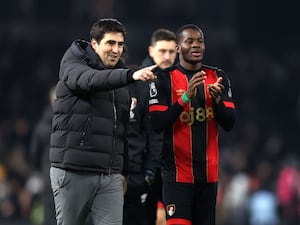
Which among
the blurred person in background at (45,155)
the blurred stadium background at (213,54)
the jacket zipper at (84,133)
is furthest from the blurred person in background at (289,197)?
the jacket zipper at (84,133)

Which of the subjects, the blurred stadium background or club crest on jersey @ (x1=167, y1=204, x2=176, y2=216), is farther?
the blurred stadium background

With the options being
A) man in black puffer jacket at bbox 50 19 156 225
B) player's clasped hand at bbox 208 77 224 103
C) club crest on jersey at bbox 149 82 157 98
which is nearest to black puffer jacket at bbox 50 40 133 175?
man in black puffer jacket at bbox 50 19 156 225

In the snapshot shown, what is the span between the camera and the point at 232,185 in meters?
17.2

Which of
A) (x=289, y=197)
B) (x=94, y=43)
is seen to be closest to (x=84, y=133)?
(x=94, y=43)

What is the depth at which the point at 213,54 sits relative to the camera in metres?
21.4

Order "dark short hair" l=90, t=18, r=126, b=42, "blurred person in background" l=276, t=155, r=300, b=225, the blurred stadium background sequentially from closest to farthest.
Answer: "dark short hair" l=90, t=18, r=126, b=42 < "blurred person in background" l=276, t=155, r=300, b=225 < the blurred stadium background

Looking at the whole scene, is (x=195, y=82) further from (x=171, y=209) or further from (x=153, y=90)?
(x=171, y=209)

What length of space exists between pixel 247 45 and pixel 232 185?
225 inches

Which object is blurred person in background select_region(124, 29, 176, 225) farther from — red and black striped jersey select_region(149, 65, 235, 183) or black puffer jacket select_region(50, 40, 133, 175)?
black puffer jacket select_region(50, 40, 133, 175)

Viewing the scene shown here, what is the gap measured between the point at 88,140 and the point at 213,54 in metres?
13.6

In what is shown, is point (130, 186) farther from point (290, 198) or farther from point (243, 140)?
point (243, 140)

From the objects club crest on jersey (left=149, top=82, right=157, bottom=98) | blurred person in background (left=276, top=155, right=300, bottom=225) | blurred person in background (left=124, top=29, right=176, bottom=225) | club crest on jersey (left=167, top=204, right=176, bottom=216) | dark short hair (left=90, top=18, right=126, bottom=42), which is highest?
dark short hair (left=90, top=18, right=126, bottom=42)

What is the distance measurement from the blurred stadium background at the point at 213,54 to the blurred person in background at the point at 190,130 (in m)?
9.26

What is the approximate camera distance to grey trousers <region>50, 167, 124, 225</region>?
7961mm
